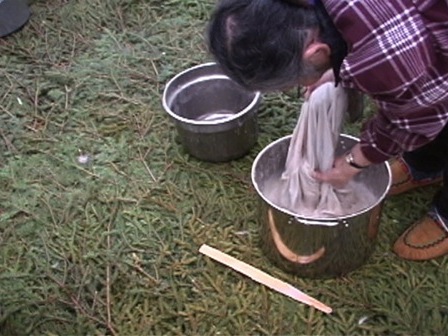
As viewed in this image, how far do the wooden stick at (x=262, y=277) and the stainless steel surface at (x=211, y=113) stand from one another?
0.95 ft

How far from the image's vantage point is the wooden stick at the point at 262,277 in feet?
5.04

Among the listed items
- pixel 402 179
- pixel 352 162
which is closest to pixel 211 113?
pixel 402 179

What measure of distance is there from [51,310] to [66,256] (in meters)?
0.15

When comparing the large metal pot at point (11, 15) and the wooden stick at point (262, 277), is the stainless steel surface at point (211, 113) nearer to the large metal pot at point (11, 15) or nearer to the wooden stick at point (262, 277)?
the wooden stick at point (262, 277)

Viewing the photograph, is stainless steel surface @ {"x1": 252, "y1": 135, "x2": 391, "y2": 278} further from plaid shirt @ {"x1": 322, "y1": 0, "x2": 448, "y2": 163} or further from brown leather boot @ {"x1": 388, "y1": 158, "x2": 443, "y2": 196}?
plaid shirt @ {"x1": 322, "y1": 0, "x2": 448, "y2": 163}

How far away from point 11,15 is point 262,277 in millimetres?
1398

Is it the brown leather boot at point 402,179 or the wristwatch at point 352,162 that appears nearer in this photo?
the wristwatch at point 352,162

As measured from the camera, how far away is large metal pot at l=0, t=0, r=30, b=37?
7.90ft

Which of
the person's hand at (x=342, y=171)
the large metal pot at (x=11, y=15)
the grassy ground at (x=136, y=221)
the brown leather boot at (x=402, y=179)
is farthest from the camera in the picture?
the large metal pot at (x=11, y=15)

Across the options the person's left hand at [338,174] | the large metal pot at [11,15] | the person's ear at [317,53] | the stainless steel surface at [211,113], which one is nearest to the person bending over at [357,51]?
the person's ear at [317,53]

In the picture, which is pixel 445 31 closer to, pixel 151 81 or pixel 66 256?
pixel 66 256

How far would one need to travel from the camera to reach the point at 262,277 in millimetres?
1585

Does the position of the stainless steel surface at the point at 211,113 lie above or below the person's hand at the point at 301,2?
below

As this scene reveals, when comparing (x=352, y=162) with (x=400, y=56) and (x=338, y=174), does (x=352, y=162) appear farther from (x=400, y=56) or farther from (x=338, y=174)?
(x=400, y=56)
